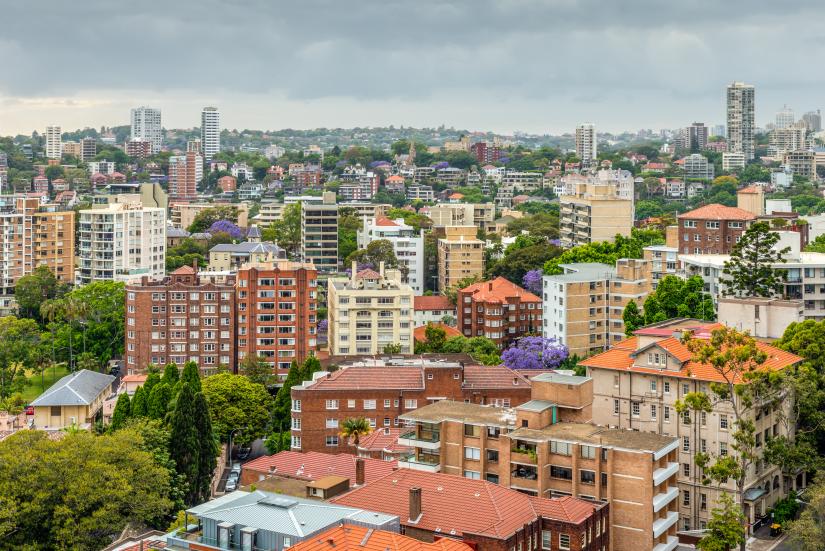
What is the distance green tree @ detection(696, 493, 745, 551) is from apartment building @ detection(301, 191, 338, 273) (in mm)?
77997

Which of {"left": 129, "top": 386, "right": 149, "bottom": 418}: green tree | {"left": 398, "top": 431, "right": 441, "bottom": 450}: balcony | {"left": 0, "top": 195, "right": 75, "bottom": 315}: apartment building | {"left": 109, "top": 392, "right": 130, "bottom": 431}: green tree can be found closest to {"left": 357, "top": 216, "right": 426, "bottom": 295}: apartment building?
{"left": 0, "top": 195, "right": 75, "bottom": 315}: apartment building

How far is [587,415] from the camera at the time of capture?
169 feet

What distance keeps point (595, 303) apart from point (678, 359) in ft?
110

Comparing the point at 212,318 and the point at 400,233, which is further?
the point at 400,233

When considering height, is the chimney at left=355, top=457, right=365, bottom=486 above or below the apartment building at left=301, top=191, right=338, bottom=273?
below

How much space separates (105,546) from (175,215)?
13865cm

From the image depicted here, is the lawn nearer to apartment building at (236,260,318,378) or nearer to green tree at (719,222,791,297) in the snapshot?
apartment building at (236,260,318,378)

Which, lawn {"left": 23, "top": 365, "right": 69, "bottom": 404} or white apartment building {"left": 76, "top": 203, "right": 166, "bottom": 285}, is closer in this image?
lawn {"left": 23, "top": 365, "right": 69, "bottom": 404}

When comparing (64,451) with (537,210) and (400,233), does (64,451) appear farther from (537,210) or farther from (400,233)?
(537,210)

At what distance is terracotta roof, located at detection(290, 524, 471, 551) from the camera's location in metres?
37.2

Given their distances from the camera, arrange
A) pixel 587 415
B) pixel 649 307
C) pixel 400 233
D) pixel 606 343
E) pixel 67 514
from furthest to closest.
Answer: pixel 400 233 → pixel 606 343 → pixel 649 307 → pixel 587 415 → pixel 67 514

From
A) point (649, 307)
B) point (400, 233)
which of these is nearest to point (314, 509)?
point (649, 307)

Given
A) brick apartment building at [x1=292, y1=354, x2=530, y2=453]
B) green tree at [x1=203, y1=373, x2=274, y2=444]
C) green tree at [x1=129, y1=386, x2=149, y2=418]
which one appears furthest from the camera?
green tree at [x1=203, y1=373, x2=274, y2=444]

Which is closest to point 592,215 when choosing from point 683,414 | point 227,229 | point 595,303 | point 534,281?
point 534,281
